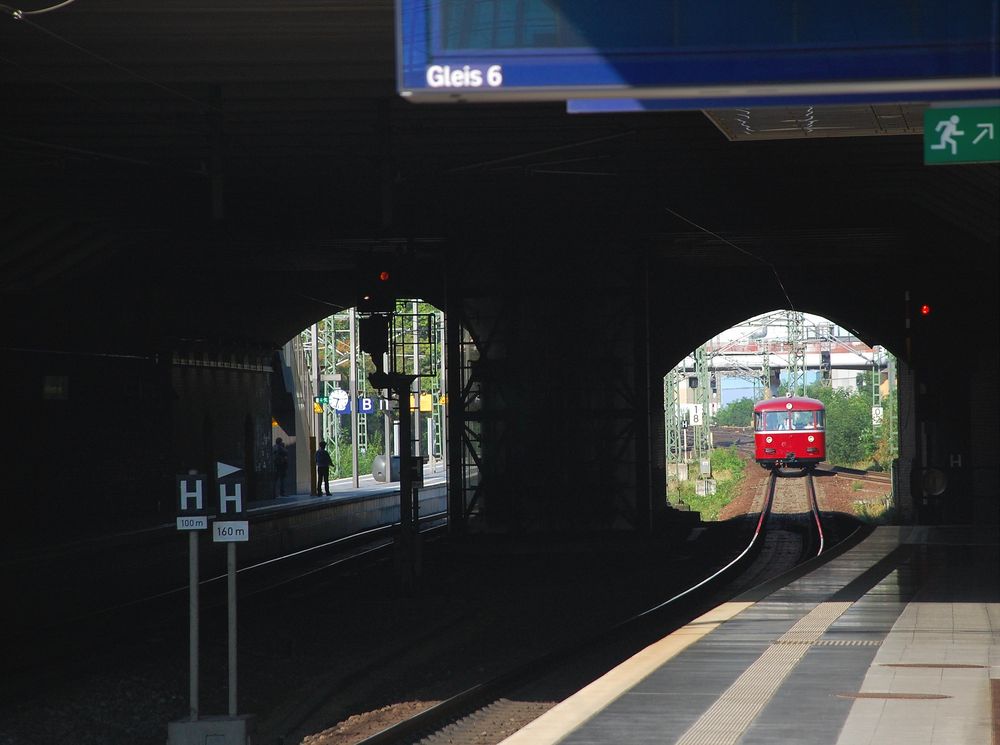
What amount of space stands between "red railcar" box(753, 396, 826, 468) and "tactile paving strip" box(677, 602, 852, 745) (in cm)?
4215

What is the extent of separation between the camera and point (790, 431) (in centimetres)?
5625

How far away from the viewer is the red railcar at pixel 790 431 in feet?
182

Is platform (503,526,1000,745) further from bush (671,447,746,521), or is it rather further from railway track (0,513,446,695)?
bush (671,447,746,521)

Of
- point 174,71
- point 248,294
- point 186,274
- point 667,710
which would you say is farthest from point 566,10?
point 248,294

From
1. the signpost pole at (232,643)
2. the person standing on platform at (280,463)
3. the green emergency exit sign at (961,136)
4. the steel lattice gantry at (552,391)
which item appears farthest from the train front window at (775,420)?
the green emergency exit sign at (961,136)

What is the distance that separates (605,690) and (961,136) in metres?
4.71

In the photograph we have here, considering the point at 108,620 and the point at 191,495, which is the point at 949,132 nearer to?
the point at 191,495

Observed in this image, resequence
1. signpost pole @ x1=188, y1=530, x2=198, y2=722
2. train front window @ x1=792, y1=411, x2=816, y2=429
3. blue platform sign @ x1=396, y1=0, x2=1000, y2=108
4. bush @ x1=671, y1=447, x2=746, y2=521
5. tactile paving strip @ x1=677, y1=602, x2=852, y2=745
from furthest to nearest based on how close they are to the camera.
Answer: train front window @ x1=792, y1=411, x2=816, y2=429, bush @ x1=671, y1=447, x2=746, y2=521, signpost pole @ x1=188, y1=530, x2=198, y2=722, tactile paving strip @ x1=677, y1=602, x2=852, y2=745, blue platform sign @ x1=396, y1=0, x2=1000, y2=108

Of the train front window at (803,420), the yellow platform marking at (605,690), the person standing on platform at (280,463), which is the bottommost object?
the yellow platform marking at (605,690)

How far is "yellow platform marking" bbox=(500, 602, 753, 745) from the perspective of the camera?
8711mm

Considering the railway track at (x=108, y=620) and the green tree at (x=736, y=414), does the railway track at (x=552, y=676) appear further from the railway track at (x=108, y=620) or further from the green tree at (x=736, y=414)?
the green tree at (x=736, y=414)

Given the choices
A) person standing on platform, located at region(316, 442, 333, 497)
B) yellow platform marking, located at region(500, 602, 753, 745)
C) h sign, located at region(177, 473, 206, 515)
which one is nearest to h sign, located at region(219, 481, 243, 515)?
h sign, located at region(177, 473, 206, 515)

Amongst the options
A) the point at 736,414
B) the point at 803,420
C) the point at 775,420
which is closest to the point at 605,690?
the point at 803,420

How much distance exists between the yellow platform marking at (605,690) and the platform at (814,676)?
1cm
